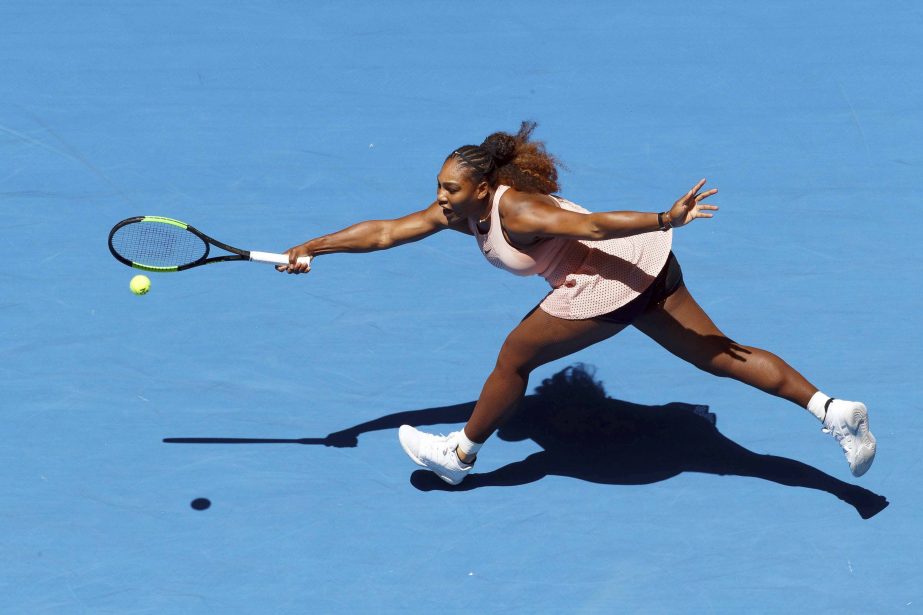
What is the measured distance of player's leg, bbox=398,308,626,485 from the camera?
4.93 metres

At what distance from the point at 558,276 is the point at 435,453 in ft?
3.00

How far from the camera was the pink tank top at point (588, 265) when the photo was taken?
4.85 m

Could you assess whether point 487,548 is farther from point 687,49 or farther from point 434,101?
point 687,49

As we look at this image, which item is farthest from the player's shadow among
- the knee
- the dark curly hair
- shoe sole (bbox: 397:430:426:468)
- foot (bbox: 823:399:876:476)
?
the dark curly hair

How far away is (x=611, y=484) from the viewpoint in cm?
541

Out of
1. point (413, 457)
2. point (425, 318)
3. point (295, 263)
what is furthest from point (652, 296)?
point (425, 318)

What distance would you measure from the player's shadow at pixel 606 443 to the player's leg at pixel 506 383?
184 millimetres

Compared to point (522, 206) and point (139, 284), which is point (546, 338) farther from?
point (139, 284)

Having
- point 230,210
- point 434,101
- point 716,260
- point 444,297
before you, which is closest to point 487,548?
point 444,297

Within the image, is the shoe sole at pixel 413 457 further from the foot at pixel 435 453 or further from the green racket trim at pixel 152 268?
the green racket trim at pixel 152 268

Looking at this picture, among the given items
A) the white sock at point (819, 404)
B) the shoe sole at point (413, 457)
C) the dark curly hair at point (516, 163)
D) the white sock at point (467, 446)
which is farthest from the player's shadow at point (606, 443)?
the dark curly hair at point (516, 163)

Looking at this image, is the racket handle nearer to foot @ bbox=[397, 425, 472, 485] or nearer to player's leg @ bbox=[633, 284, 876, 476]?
foot @ bbox=[397, 425, 472, 485]

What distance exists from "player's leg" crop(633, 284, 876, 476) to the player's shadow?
1.38ft

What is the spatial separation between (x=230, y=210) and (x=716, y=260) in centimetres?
259
